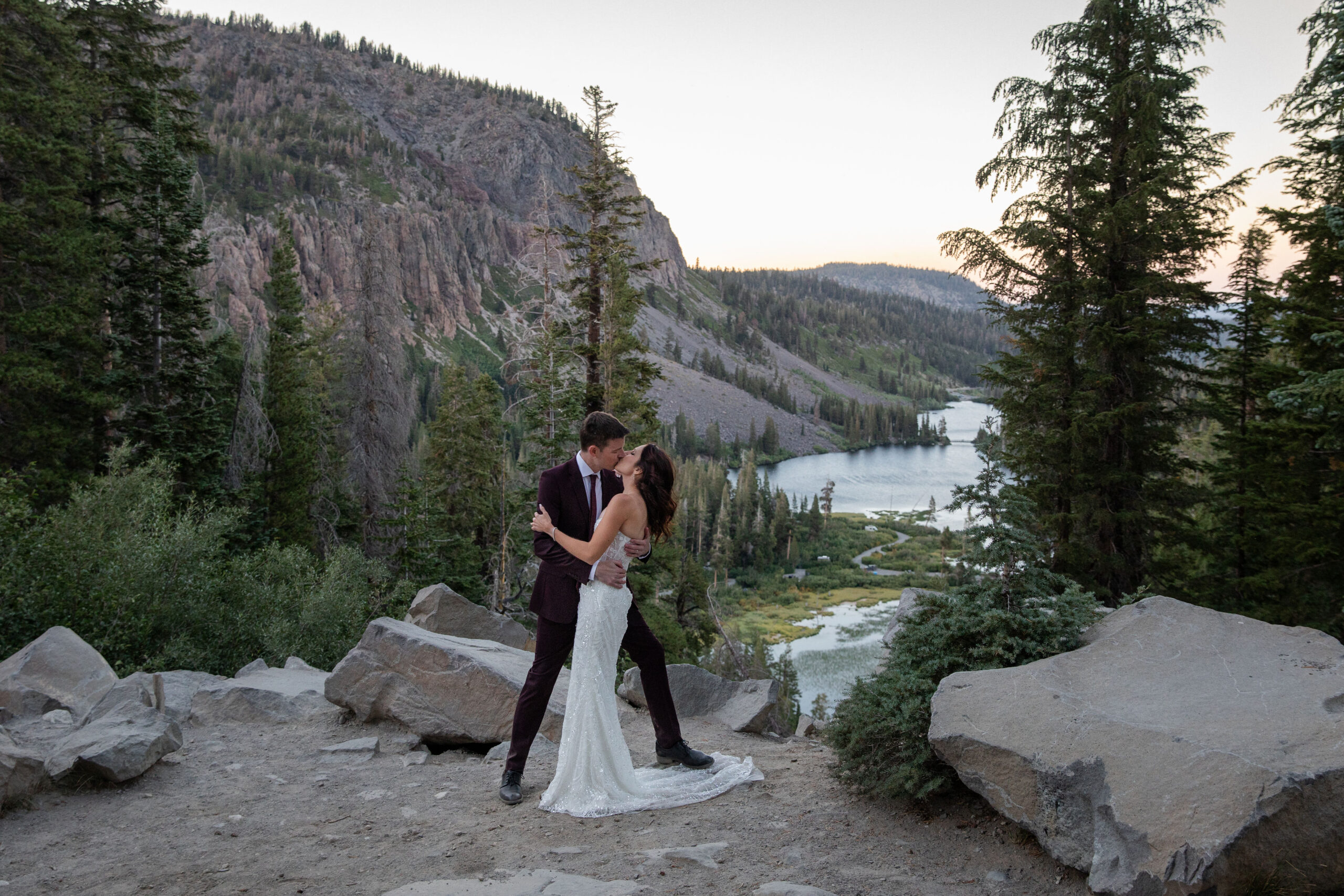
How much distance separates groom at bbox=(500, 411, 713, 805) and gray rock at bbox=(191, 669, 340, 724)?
3485 millimetres

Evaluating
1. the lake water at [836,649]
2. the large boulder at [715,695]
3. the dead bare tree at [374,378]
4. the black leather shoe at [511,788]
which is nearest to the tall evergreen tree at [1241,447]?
the large boulder at [715,695]

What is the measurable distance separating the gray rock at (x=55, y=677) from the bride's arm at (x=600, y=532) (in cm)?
500

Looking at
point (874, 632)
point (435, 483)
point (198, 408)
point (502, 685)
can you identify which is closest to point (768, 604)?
point (874, 632)

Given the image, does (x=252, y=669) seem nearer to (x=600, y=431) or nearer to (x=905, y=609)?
(x=600, y=431)

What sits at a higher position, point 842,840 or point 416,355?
point 416,355

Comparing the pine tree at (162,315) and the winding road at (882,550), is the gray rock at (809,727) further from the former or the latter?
the winding road at (882,550)

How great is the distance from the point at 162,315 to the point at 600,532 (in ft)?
71.9

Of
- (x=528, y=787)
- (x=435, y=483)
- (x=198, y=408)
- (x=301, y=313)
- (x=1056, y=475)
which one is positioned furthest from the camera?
(x=301, y=313)

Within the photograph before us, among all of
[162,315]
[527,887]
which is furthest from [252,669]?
[162,315]

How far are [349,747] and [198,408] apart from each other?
19.1 meters

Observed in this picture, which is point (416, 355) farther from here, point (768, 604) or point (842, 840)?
point (842, 840)

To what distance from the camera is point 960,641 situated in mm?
5922

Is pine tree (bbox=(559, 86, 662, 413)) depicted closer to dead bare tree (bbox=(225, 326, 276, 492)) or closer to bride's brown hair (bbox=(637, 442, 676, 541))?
dead bare tree (bbox=(225, 326, 276, 492))

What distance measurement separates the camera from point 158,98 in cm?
2291
